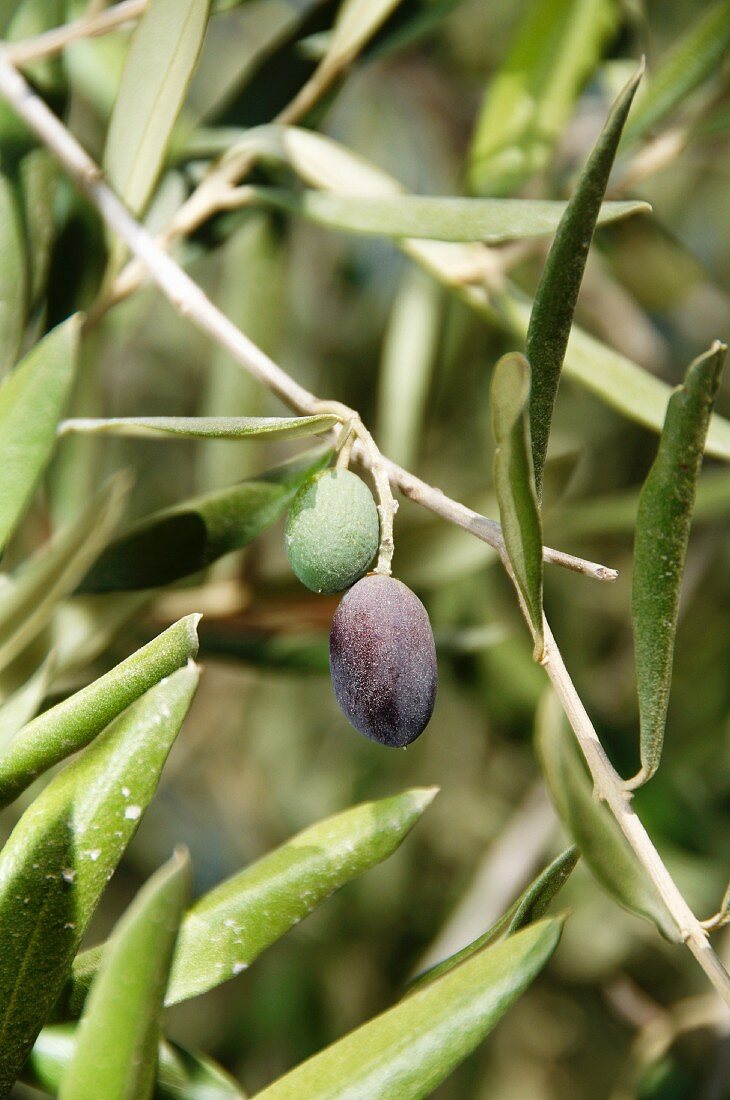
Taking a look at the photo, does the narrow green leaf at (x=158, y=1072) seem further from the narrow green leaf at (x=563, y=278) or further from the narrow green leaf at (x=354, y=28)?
the narrow green leaf at (x=354, y=28)

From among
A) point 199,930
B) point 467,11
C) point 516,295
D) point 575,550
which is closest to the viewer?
point 199,930

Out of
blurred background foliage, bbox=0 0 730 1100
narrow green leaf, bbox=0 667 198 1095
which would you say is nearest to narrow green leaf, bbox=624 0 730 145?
blurred background foliage, bbox=0 0 730 1100

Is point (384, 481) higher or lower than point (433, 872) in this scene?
higher

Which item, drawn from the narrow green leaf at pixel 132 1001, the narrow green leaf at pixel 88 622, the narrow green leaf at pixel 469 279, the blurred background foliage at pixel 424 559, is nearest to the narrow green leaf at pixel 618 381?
the narrow green leaf at pixel 469 279

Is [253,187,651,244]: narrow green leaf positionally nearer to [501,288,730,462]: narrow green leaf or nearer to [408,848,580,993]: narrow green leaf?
[501,288,730,462]: narrow green leaf

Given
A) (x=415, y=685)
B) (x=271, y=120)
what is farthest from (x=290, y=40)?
(x=415, y=685)

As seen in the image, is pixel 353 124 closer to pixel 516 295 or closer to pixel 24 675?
pixel 516 295
